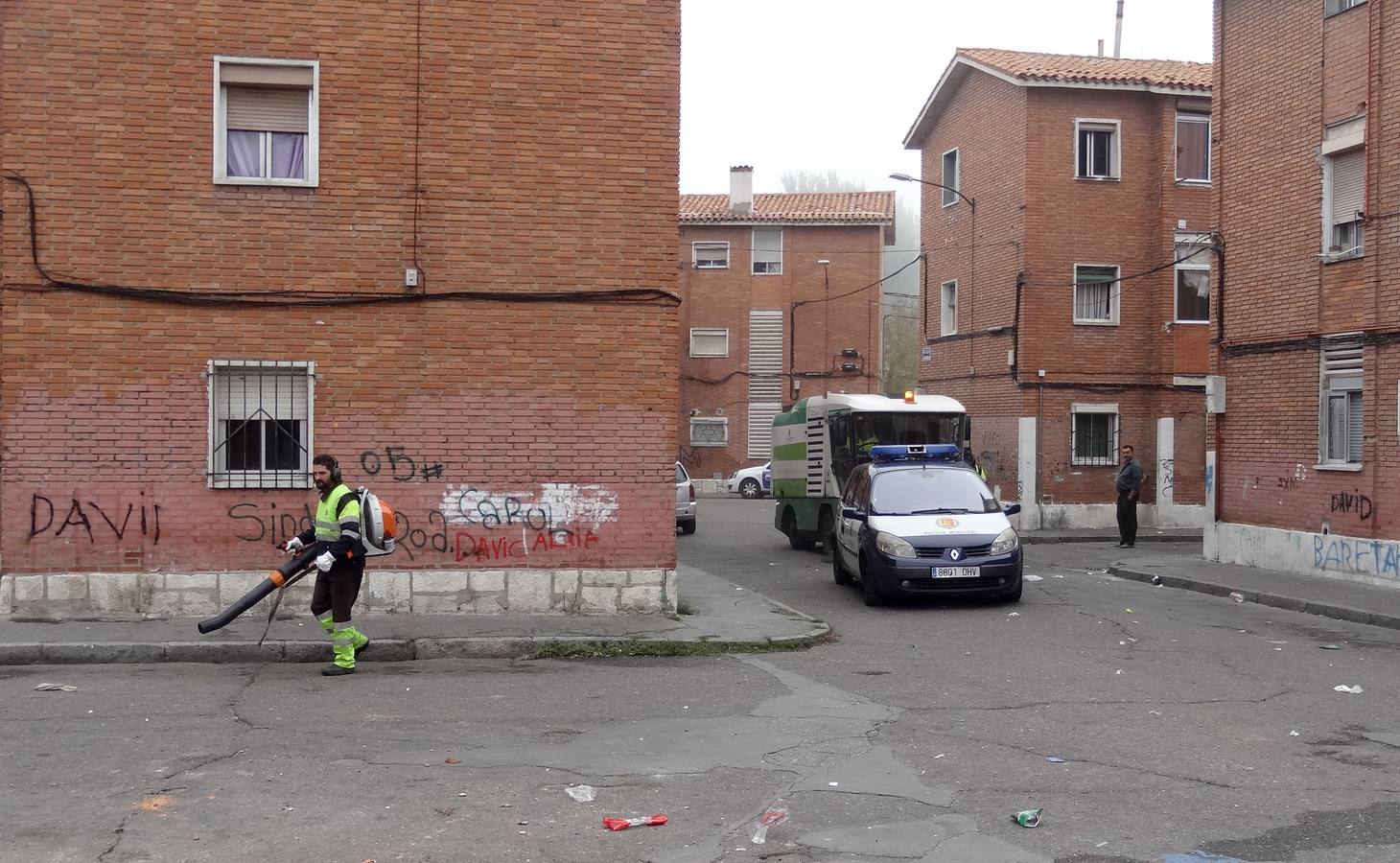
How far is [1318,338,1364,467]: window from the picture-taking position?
1705 centimetres

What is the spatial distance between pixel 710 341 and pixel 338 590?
120 ft

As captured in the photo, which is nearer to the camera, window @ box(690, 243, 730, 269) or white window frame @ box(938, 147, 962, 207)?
white window frame @ box(938, 147, 962, 207)

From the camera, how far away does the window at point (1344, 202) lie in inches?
675

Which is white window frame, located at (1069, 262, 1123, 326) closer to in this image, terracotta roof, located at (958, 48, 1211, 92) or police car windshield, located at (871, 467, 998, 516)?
terracotta roof, located at (958, 48, 1211, 92)

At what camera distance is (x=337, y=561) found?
1039 centimetres

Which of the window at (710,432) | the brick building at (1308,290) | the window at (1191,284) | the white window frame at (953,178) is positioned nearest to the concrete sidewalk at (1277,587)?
the brick building at (1308,290)

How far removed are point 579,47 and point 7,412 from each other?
253 inches

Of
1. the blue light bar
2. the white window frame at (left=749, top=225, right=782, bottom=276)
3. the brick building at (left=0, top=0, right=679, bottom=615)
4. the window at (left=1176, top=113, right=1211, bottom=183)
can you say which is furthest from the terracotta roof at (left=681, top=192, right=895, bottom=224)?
the brick building at (left=0, top=0, right=679, bottom=615)

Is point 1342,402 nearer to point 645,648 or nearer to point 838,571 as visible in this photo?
point 838,571

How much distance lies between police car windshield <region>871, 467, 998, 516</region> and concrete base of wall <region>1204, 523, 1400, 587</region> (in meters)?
5.10

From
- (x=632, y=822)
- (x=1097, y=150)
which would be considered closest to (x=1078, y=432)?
→ (x=1097, y=150)

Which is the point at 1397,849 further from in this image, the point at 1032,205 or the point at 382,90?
the point at 1032,205

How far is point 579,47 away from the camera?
1304 centimetres

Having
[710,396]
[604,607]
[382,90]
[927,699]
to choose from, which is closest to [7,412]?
[382,90]
